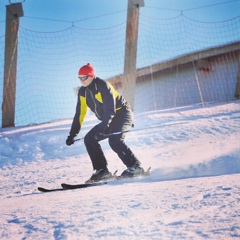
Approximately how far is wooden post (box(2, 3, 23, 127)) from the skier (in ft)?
9.62

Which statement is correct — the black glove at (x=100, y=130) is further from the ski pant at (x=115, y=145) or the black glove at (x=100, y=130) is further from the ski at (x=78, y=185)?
the ski at (x=78, y=185)

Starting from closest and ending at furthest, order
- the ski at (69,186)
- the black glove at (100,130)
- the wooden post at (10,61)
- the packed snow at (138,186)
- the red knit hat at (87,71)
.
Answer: the packed snow at (138,186), the ski at (69,186), the black glove at (100,130), the red knit hat at (87,71), the wooden post at (10,61)

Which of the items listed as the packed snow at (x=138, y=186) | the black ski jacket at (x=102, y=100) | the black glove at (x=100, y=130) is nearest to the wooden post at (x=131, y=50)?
the packed snow at (x=138, y=186)

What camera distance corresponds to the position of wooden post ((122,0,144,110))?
6.63m

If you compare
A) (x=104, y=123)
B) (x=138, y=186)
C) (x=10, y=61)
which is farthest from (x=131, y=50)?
(x=138, y=186)

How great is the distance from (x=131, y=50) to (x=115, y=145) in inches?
145

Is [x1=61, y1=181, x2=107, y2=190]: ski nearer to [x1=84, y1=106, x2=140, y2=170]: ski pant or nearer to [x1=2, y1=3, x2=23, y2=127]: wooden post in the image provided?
[x1=84, y1=106, x2=140, y2=170]: ski pant

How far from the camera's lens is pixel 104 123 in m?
3.24

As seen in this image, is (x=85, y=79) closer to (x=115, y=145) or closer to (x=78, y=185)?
(x=115, y=145)

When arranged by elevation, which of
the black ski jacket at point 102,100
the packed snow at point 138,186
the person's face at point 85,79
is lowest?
the packed snow at point 138,186

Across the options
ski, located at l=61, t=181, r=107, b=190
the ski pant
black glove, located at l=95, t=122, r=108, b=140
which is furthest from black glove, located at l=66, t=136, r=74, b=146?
ski, located at l=61, t=181, r=107, b=190

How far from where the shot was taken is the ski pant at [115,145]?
11.0ft

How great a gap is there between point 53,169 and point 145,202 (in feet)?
7.57

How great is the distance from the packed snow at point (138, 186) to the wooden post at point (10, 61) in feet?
1.46
